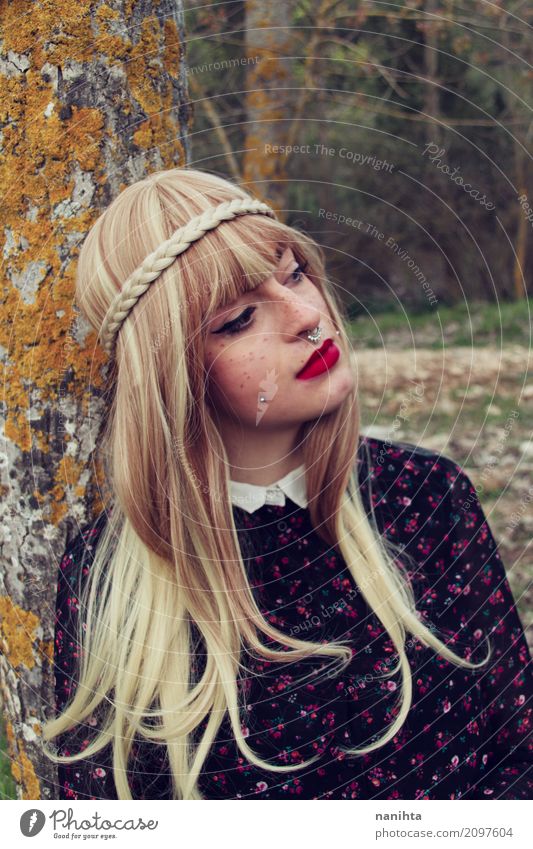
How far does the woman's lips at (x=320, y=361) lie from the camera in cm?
130

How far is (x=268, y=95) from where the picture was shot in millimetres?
4039

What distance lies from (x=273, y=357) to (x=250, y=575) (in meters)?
0.42

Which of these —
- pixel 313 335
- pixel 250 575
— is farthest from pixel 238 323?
pixel 250 575

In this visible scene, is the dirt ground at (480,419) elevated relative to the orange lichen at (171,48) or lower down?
lower down

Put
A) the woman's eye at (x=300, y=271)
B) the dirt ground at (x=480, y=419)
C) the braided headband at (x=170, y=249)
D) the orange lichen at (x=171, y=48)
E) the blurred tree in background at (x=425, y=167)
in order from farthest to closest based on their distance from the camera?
the blurred tree in background at (x=425, y=167), the dirt ground at (x=480, y=419), the orange lichen at (x=171, y=48), the woman's eye at (x=300, y=271), the braided headband at (x=170, y=249)

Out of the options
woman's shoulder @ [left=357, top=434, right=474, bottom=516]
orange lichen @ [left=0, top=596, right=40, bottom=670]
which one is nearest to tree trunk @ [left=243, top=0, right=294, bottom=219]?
woman's shoulder @ [left=357, top=434, right=474, bottom=516]

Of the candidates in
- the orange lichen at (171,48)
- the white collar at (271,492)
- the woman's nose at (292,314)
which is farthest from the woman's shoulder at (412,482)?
the orange lichen at (171,48)

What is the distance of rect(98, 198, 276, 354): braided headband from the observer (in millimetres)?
1201

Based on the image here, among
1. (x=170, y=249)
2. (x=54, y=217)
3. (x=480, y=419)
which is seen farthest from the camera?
(x=480, y=419)

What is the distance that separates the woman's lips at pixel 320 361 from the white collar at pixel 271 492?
0.79ft

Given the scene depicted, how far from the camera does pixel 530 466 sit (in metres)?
3.54

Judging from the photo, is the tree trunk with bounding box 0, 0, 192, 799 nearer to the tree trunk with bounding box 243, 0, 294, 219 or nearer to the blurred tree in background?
the tree trunk with bounding box 243, 0, 294, 219

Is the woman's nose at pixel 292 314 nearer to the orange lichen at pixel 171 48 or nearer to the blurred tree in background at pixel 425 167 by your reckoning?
the orange lichen at pixel 171 48

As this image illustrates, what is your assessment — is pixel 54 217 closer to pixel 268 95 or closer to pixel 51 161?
pixel 51 161
